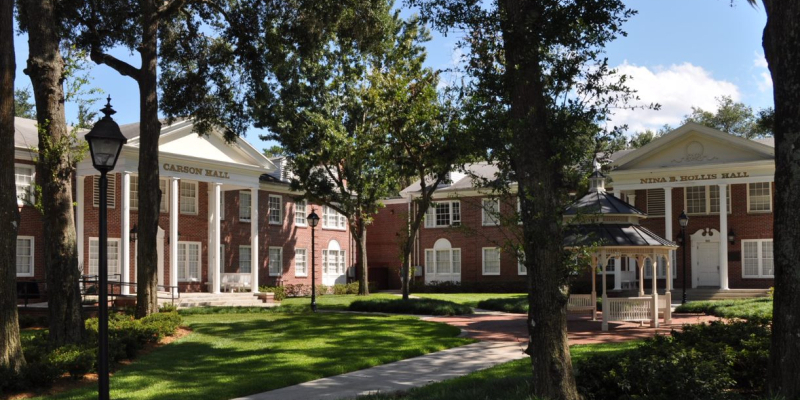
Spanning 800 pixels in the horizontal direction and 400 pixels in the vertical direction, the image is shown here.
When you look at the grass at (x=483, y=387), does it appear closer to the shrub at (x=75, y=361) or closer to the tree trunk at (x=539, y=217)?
the tree trunk at (x=539, y=217)

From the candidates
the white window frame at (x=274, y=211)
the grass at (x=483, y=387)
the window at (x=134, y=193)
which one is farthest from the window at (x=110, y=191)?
the grass at (x=483, y=387)

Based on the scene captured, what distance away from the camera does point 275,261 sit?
40938mm

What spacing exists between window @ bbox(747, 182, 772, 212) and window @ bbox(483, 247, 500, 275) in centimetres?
1419

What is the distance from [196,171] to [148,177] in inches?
529

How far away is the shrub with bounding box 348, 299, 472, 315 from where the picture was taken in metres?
26.1

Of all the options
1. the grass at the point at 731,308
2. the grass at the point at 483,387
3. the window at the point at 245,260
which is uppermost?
the window at the point at 245,260

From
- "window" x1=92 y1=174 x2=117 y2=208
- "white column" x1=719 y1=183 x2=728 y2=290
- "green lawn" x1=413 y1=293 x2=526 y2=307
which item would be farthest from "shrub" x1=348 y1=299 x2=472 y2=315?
"white column" x1=719 y1=183 x2=728 y2=290

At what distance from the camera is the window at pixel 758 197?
3484 cm

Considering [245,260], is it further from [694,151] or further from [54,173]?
[54,173]

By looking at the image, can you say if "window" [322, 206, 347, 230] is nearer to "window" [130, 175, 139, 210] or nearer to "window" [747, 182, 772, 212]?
"window" [130, 175, 139, 210]

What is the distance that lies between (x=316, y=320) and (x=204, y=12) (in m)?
9.47

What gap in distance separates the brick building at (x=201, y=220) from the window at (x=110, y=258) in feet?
0.14

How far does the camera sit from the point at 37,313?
23.1m

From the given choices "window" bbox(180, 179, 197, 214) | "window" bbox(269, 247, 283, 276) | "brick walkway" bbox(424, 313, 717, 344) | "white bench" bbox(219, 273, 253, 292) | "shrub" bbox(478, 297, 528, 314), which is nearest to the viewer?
"brick walkway" bbox(424, 313, 717, 344)
